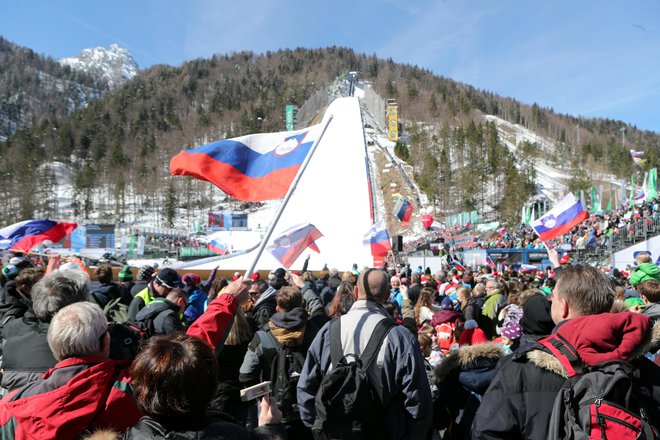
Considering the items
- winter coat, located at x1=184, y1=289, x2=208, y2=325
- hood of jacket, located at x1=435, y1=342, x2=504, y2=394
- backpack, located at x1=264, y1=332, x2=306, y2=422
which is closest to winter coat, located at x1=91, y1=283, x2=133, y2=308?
winter coat, located at x1=184, y1=289, x2=208, y2=325

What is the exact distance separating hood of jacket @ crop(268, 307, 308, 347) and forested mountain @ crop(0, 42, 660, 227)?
56.8 metres

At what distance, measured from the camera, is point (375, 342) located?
248 cm

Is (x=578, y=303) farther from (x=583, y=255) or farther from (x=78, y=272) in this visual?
(x=583, y=255)

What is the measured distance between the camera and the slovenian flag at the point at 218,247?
39412mm

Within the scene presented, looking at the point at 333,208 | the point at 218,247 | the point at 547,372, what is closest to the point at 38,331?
the point at 547,372

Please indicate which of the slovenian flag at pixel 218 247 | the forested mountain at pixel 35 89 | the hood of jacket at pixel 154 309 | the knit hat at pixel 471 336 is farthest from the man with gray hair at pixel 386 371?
the forested mountain at pixel 35 89

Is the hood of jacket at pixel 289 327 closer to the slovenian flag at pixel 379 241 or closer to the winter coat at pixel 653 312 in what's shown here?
the winter coat at pixel 653 312

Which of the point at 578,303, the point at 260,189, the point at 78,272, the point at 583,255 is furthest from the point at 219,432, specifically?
the point at 583,255

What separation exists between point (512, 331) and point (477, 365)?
79 centimetres

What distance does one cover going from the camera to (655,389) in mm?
1789

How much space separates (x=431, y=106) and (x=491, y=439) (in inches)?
4381

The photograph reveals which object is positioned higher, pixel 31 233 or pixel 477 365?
pixel 31 233

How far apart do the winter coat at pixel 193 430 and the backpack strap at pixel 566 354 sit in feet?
3.72

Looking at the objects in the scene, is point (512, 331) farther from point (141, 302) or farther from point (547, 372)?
point (141, 302)
